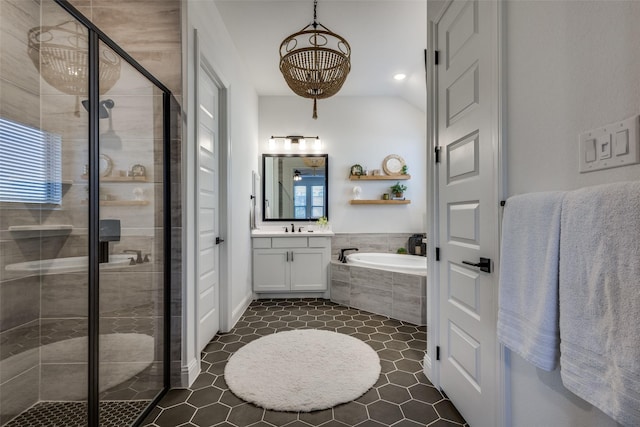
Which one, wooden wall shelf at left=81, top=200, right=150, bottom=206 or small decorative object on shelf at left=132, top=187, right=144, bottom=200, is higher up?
small decorative object on shelf at left=132, top=187, right=144, bottom=200

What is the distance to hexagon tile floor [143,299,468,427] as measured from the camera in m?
1.62

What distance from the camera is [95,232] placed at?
4.47ft

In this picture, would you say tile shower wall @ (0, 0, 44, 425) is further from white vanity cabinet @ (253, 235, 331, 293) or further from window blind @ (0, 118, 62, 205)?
white vanity cabinet @ (253, 235, 331, 293)

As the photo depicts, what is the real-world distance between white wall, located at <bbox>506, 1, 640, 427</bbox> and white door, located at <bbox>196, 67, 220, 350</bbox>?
6.59 ft

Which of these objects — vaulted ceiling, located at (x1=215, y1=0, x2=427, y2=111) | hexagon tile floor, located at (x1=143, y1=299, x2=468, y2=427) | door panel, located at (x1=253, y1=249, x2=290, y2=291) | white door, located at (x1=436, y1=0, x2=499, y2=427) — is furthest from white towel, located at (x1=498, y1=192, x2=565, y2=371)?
door panel, located at (x1=253, y1=249, x2=290, y2=291)

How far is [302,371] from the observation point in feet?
6.83

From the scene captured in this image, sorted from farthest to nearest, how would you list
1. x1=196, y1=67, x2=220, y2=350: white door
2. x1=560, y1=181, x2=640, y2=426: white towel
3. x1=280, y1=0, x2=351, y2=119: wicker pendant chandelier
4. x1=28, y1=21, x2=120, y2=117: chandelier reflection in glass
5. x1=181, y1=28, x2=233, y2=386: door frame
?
1. x1=196, y1=67, x2=220, y2=350: white door
2. x1=280, y1=0, x2=351, y2=119: wicker pendant chandelier
3. x1=181, y1=28, x2=233, y2=386: door frame
4. x1=28, y1=21, x2=120, y2=117: chandelier reflection in glass
5. x1=560, y1=181, x2=640, y2=426: white towel

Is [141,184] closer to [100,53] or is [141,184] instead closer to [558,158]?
[100,53]

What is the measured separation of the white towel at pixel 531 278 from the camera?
89 centimetres

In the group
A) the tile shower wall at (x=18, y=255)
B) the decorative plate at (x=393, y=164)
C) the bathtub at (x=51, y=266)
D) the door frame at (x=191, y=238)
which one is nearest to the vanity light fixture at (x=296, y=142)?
the decorative plate at (x=393, y=164)

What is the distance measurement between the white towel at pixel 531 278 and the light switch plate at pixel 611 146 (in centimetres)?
12

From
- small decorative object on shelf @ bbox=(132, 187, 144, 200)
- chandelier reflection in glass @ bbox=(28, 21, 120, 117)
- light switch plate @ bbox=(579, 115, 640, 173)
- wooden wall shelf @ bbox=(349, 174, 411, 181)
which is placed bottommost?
small decorative object on shelf @ bbox=(132, 187, 144, 200)

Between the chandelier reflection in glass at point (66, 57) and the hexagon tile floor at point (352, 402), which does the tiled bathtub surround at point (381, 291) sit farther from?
the chandelier reflection in glass at point (66, 57)

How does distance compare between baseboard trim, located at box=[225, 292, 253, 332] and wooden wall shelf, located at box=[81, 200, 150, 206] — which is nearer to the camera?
wooden wall shelf, located at box=[81, 200, 150, 206]
